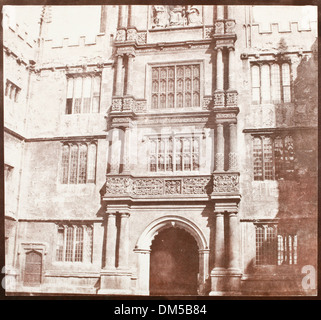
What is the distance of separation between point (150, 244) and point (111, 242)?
0.84m

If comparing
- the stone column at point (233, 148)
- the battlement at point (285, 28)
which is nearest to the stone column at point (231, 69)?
the battlement at point (285, 28)

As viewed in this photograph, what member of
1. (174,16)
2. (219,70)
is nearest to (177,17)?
(174,16)

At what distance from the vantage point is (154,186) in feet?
33.8

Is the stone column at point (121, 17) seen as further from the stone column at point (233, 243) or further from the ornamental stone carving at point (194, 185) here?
the stone column at point (233, 243)

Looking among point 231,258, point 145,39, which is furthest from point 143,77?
point 231,258

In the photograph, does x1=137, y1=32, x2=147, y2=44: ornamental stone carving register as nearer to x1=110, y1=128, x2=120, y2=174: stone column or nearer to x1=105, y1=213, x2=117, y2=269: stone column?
x1=110, y1=128, x2=120, y2=174: stone column

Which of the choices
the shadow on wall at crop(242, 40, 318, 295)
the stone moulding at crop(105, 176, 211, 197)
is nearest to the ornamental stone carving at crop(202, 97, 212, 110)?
the stone moulding at crop(105, 176, 211, 197)

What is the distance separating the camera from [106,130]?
1062 centimetres

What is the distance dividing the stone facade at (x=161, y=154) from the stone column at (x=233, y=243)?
2 cm

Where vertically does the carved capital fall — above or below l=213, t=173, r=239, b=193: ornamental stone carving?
above

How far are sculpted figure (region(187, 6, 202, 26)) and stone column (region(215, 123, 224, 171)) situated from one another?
2.34 m

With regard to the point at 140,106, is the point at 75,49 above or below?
above

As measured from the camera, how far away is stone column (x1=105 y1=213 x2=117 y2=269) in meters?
9.96

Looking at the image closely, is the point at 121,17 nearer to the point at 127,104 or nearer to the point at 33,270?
the point at 127,104
